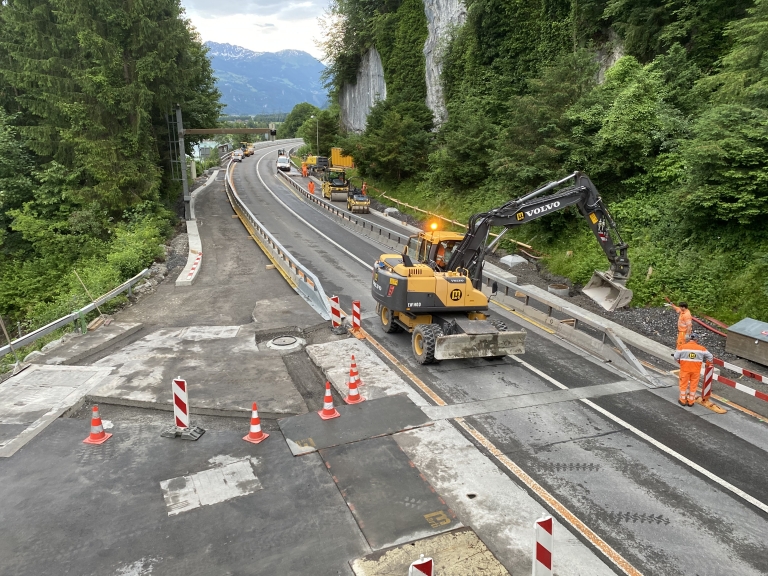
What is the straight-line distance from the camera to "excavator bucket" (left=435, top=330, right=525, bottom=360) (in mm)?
11320

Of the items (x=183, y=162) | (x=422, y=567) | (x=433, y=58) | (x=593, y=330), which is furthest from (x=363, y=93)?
(x=422, y=567)

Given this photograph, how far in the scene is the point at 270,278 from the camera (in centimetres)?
2041

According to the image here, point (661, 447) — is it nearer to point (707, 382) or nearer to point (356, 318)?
point (707, 382)

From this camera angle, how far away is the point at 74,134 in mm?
26031

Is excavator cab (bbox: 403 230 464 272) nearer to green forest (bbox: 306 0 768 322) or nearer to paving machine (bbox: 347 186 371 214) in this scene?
green forest (bbox: 306 0 768 322)

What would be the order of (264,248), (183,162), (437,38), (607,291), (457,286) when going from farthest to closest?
(437,38)
(183,162)
(264,248)
(607,291)
(457,286)

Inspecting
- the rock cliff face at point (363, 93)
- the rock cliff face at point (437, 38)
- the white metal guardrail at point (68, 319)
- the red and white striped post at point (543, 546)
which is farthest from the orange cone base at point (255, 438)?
the rock cliff face at point (363, 93)

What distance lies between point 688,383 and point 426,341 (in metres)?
5.36

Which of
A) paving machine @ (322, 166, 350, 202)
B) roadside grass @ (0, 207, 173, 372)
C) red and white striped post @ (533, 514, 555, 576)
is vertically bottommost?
roadside grass @ (0, 207, 173, 372)

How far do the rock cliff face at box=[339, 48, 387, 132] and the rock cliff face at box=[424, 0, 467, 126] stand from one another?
6498 millimetres

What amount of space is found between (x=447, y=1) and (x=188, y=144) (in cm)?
2351

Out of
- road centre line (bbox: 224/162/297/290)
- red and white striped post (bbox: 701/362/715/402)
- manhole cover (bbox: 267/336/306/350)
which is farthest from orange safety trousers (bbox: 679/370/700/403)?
road centre line (bbox: 224/162/297/290)

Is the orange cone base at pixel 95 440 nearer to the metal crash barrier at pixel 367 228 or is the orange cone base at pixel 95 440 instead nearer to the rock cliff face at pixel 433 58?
the metal crash barrier at pixel 367 228

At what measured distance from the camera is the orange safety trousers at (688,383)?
9.94 metres
